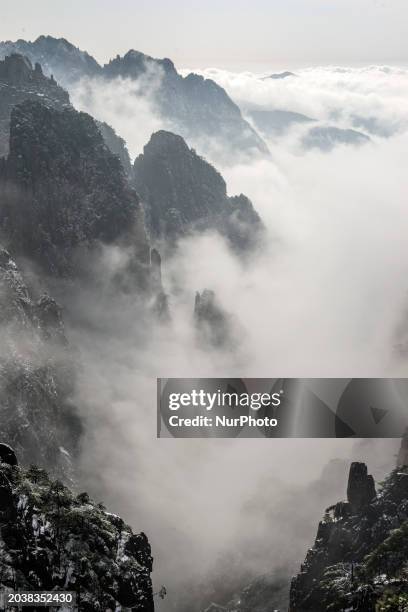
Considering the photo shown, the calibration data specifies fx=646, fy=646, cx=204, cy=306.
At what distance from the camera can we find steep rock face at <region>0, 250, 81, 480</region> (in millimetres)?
157875

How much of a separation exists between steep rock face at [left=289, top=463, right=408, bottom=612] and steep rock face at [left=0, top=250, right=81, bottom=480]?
77046 mm

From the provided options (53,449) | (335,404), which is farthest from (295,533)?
(53,449)

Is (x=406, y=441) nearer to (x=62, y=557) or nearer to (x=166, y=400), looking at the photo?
(x=166, y=400)

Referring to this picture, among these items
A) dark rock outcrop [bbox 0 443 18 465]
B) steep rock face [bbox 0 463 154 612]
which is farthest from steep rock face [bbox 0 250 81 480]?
steep rock face [bbox 0 463 154 612]

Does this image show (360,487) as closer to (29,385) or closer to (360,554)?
(360,554)

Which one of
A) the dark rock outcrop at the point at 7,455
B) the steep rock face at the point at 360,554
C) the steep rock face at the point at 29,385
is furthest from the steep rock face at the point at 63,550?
the steep rock face at the point at 29,385

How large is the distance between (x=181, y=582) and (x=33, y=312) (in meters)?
90.9

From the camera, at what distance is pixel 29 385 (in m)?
165

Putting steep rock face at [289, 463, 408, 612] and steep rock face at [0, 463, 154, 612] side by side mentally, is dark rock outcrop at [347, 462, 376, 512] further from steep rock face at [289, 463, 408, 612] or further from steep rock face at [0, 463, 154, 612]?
steep rock face at [0, 463, 154, 612]

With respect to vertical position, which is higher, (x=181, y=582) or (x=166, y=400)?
(x=166, y=400)

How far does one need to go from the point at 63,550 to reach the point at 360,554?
171ft

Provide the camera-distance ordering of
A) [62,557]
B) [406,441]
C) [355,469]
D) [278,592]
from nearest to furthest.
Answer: [62,557]
[355,469]
[406,441]
[278,592]

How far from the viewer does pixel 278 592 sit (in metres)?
162

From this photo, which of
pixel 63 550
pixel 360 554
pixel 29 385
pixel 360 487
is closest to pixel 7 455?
pixel 63 550
